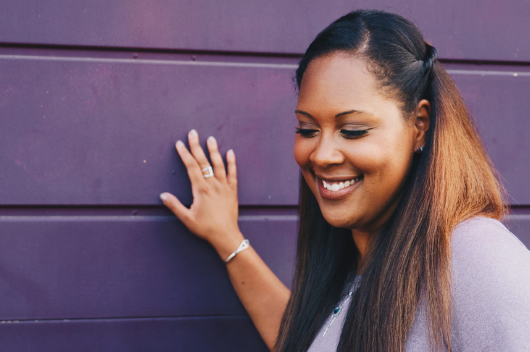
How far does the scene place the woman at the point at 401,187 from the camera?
43.1 inches

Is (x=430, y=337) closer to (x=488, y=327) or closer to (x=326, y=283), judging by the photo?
(x=488, y=327)

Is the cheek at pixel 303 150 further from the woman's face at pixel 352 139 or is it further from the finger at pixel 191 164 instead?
the finger at pixel 191 164

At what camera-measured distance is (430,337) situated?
111 centimetres

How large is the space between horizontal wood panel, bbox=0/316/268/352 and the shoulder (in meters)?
1.10

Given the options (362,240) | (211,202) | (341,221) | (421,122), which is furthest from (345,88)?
(211,202)

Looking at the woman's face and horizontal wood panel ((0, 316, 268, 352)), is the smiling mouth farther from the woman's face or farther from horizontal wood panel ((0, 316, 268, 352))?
horizontal wood panel ((0, 316, 268, 352))

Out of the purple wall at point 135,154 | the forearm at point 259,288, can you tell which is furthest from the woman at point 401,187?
the purple wall at point 135,154

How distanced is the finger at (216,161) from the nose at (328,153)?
63 cm

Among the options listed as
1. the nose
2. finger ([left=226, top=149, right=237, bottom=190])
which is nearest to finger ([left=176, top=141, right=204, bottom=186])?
finger ([left=226, top=149, right=237, bottom=190])

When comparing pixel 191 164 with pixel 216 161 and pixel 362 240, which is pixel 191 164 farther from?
pixel 362 240

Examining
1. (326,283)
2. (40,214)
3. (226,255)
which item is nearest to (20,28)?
(40,214)

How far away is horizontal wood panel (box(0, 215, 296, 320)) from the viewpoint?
1848mm

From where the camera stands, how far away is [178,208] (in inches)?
72.0

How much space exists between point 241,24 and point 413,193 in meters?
1.03
